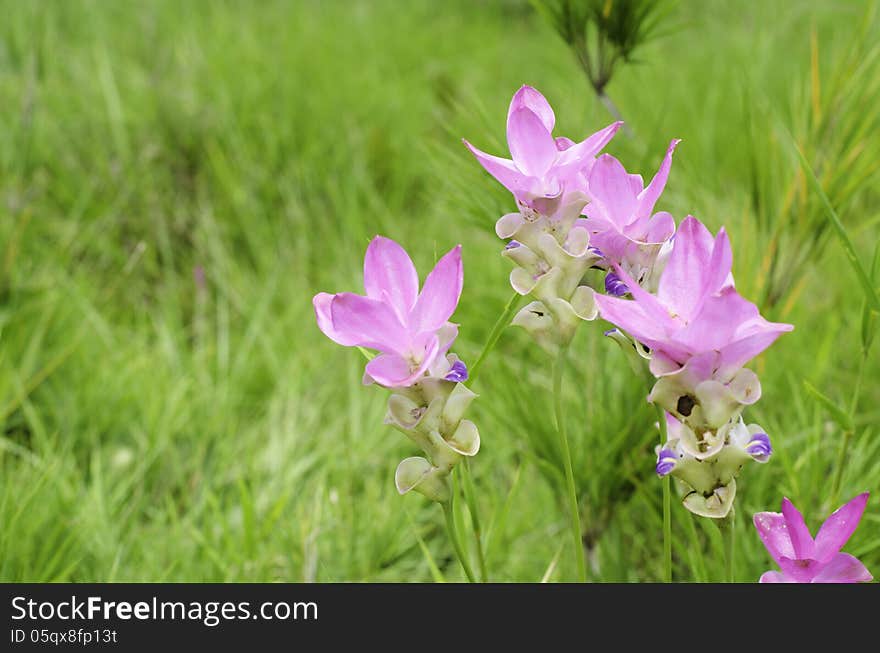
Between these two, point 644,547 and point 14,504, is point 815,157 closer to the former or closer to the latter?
point 644,547

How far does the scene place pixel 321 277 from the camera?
146 centimetres

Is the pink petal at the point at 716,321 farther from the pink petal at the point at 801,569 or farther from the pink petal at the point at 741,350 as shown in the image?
the pink petal at the point at 801,569

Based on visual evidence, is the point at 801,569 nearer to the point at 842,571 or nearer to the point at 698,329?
the point at 842,571

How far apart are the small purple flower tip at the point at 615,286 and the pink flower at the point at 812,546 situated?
120 mm

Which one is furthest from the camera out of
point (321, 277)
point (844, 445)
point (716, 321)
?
point (321, 277)

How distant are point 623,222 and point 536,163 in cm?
5

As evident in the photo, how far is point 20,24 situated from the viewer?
5.88 ft

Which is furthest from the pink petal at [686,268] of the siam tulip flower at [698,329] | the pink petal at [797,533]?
the pink petal at [797,533]

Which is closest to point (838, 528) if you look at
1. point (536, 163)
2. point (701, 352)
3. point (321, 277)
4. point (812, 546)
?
point (812, 546)

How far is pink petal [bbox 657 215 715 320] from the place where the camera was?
416 millimetres

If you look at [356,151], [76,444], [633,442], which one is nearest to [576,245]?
[633,442]

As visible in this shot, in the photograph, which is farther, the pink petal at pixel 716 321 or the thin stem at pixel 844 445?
the thin stem at pixel 844 445

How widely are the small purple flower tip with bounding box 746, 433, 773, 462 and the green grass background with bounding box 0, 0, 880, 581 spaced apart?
120 mm

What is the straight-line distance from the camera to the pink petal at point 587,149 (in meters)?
0.43
